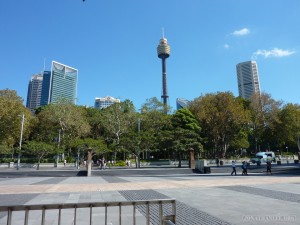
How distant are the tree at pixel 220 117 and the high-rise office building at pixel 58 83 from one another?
123518 mm

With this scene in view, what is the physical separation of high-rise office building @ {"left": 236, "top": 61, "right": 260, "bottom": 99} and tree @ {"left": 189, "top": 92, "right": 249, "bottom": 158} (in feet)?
333

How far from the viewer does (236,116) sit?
49000mm

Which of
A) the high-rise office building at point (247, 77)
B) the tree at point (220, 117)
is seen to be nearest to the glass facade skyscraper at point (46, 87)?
the high-rise office building at point (247, 77)

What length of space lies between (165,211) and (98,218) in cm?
215

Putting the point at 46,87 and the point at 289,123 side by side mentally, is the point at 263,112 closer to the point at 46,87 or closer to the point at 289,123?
the point at 289,123

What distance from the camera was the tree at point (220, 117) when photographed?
49819 mm

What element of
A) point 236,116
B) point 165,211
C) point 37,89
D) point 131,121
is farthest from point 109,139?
point 37,89

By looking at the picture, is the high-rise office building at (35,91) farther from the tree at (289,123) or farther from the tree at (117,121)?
the tree at (289,123)

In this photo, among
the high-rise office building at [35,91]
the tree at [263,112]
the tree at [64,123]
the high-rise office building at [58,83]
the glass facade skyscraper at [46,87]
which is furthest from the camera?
the high-rise office building at [35,91]

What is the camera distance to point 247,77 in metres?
153

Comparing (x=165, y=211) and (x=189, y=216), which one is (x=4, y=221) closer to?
(x=165, y=211)

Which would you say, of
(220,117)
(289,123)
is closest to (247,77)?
(289,123)

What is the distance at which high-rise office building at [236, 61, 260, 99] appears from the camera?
149 metres

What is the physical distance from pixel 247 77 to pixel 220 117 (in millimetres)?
113872
